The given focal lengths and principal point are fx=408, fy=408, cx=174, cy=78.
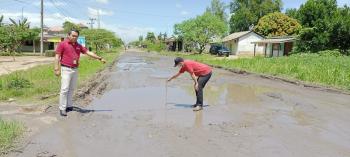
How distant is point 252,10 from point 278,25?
38.1 ft

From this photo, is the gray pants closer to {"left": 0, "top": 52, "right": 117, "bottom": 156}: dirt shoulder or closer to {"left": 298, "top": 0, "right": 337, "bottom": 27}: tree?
{"left": 0, "top": 52, "right": 117, "bottom": 156}: dirt shoulder

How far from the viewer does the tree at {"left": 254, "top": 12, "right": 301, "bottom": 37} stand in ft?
212

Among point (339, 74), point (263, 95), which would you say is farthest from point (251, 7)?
point (263, 95)

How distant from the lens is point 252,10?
75938mm

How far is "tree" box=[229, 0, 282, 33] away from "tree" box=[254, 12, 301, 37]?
789cm

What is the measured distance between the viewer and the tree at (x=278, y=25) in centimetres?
6469

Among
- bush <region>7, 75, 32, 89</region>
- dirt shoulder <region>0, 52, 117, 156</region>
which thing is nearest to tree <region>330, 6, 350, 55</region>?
bush <region>7, 75, 32, 89</region>

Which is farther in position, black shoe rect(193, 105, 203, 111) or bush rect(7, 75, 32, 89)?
bush rect(7, 75, 32, 89)

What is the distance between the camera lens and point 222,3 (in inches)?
3438

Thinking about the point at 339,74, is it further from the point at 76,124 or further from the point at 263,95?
the point at 76,124

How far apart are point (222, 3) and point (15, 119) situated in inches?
3226

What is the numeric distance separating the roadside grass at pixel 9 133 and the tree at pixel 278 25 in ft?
199

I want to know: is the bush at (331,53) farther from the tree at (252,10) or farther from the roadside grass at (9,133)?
the tree at (252,10)

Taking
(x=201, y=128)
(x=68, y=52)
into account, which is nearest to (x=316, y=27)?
(x=201, y=128)
